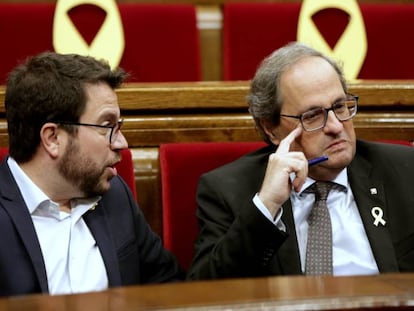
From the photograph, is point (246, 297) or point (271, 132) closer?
point (246, 297)

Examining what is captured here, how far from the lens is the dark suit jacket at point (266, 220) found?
0.66m

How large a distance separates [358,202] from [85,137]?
0.26 m

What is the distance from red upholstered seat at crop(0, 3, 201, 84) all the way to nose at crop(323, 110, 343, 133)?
0.41m

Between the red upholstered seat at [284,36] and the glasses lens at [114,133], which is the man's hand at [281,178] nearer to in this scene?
the glasses lens at [114,133]

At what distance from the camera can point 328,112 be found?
28.0 inches

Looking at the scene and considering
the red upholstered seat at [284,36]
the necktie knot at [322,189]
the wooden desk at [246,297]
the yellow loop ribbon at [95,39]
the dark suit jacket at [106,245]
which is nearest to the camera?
the wooden desk at [246,297]

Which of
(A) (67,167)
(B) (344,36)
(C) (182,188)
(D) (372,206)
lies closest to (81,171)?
(A) (67,167)

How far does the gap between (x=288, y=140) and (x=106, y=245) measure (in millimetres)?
188

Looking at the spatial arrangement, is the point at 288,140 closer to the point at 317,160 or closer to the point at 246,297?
the point at 317,160

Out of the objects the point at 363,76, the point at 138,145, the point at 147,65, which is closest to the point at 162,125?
the point at 138,145

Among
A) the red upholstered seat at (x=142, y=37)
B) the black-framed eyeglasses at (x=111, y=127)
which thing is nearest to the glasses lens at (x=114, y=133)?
the black-framed eyeglasses at (x=111, y=127)

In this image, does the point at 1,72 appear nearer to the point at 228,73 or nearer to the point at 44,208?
the point at 228,73

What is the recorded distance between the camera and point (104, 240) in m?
0.68

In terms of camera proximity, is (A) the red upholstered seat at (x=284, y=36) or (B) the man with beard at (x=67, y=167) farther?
(A) the red upholstered seat at (x=284, y=36)
